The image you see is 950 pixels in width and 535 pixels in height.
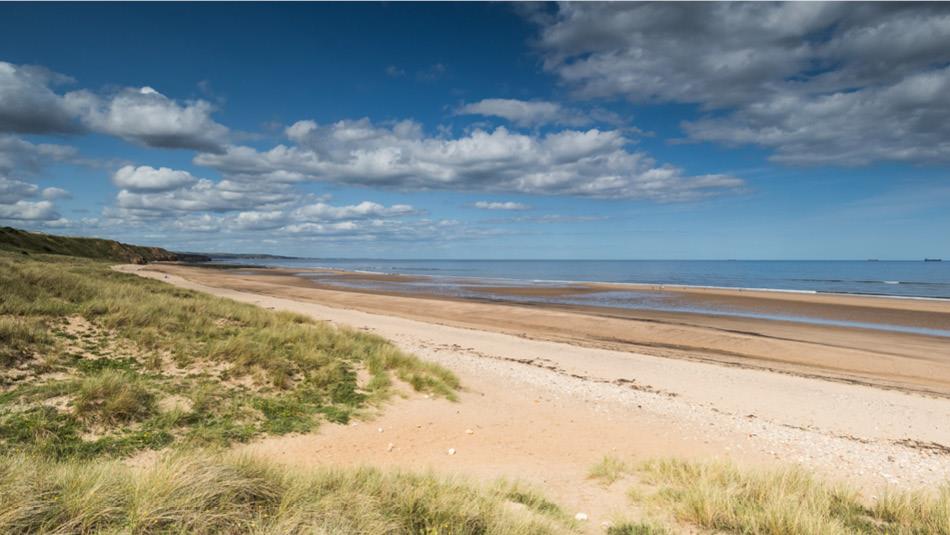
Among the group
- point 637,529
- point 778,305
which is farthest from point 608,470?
point 778,305

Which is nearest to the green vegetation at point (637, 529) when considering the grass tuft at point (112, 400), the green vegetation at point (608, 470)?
the green vegetation at point (608, 470)

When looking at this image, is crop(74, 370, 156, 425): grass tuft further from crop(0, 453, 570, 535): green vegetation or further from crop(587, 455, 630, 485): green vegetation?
crop(587, 455, 630, 485): green vegetation

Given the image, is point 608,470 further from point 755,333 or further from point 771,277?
point 771,277

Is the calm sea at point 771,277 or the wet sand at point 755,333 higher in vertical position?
the calm sea at point 771,277

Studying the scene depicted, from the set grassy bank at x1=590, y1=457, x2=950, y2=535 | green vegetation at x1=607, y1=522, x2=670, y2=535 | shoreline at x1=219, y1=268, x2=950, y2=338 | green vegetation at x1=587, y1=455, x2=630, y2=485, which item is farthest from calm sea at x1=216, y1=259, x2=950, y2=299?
green vegetation at x1=607, y1=522, x2=670, y2=535

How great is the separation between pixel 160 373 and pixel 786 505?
423 inches

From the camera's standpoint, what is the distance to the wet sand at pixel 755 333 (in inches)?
668

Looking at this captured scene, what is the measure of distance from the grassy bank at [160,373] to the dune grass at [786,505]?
5.96 meters

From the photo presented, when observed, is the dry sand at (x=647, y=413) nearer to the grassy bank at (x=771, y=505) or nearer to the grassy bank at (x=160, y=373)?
the grassy bank at (x=771, y=505)

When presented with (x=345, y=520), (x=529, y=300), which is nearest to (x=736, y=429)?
(x=345, y=520)

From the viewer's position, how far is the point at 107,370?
9.09 m

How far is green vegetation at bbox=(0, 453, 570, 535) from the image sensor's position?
382 centimetres

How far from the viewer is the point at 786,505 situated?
16.3ft

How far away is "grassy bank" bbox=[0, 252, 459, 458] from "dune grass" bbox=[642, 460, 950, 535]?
5.96 m
